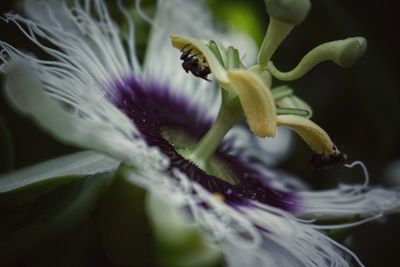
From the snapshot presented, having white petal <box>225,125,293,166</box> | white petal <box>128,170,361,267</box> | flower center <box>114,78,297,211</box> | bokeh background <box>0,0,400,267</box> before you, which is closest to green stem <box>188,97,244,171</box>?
flower center <box>114,78,297,211</box>

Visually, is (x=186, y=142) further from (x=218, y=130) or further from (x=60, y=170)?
(x=60, y=170)

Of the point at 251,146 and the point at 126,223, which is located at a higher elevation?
the point at 126,223

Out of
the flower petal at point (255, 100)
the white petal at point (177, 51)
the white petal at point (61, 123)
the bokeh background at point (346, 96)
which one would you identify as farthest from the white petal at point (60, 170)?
the white petal at point (177, 51)

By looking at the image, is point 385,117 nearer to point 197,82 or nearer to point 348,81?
point 348,81

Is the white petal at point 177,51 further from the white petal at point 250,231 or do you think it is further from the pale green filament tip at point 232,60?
the white petal at point 250,231

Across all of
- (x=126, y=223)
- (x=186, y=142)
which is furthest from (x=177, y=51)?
(x=126, y=223)

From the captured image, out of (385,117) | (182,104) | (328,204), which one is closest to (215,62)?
(328,204)

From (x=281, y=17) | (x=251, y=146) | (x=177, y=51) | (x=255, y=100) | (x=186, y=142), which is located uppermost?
(x=281, y=17)

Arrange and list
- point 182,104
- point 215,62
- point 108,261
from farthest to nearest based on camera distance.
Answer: point 182,104 < point 215,62 < point 108,261
